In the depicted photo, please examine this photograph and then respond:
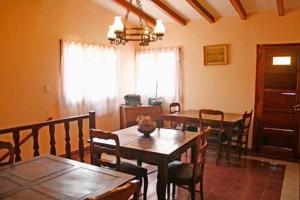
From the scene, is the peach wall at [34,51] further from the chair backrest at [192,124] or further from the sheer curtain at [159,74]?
the chair backrest at [192,124]

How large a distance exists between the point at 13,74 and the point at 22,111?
22.1 inches

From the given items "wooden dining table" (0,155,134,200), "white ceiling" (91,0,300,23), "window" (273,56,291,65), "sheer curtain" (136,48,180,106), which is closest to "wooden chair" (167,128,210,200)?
"wooden dining table" (0,155,134,200)

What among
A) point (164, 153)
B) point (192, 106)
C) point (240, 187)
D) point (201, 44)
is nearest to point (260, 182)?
point (240, 187)

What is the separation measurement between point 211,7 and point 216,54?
90 centimetres

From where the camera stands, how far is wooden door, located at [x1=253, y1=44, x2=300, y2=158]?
14.9 ft

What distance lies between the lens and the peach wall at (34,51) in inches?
150

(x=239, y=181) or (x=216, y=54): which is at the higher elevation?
(x=216, y=54)

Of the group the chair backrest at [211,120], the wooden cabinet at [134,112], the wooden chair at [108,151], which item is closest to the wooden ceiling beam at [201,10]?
the chair backrest at [211,120]

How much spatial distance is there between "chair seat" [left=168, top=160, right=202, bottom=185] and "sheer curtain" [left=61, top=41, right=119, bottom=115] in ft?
8.19

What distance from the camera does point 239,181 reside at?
146 inches

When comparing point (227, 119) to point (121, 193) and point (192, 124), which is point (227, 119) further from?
point (121, 193)

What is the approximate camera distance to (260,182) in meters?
3.68

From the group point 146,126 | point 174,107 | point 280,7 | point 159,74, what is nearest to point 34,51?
point 146,126

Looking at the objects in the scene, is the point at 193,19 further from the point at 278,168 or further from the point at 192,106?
the point at 278,168
